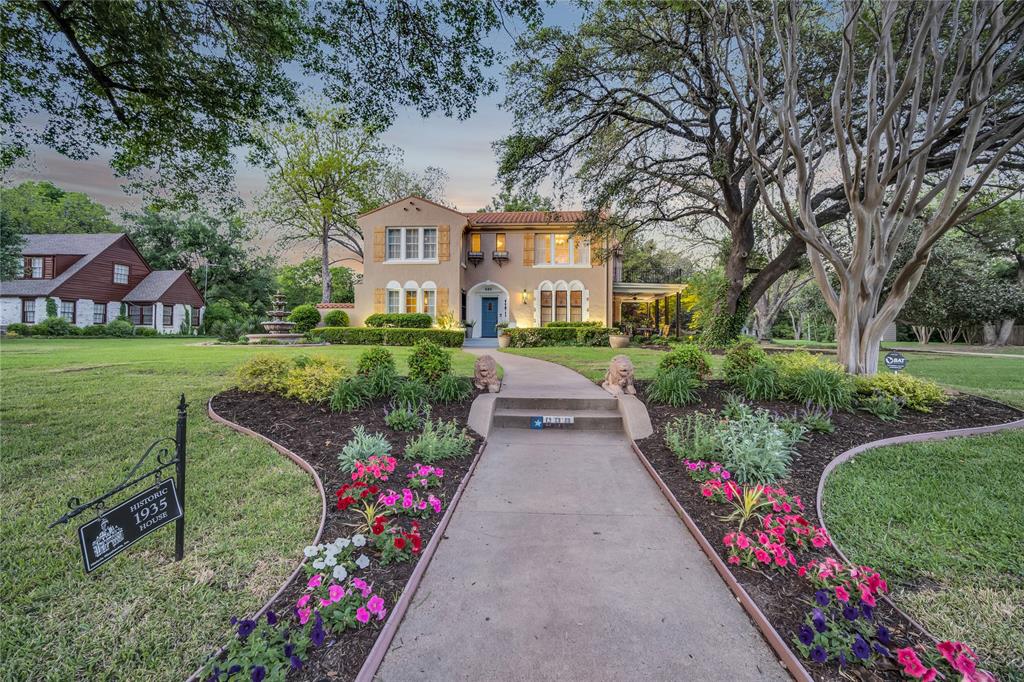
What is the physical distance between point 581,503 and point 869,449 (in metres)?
3.27

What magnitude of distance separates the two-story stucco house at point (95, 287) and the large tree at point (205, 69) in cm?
2589

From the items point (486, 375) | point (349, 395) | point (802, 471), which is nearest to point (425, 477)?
point (349, 395)

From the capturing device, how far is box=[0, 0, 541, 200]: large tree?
14.6 ft

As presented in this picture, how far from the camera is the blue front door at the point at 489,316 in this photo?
65.8 feet

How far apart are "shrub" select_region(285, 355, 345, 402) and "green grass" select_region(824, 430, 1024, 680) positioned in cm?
534

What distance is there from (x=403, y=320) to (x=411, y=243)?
369 centimetres

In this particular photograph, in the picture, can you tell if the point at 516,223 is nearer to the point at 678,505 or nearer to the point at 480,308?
→ the point at 480,308

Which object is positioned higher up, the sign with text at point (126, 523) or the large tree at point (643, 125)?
the large tree at point (643, 125)

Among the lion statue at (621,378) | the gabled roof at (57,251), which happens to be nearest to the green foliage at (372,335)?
the lion statue at (621,378)

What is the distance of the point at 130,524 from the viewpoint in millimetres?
2029

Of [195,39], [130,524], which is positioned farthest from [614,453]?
[195,39]

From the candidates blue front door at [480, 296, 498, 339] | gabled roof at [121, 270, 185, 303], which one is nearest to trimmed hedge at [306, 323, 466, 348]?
blue front door at [480, 296, 498, 339]

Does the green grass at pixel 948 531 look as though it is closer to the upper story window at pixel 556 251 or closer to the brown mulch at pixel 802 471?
the brown mulch at pixel 802 471

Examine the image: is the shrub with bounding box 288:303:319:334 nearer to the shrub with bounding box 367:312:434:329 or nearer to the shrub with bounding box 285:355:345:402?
the shrub with bounding box 367:312:434:329
